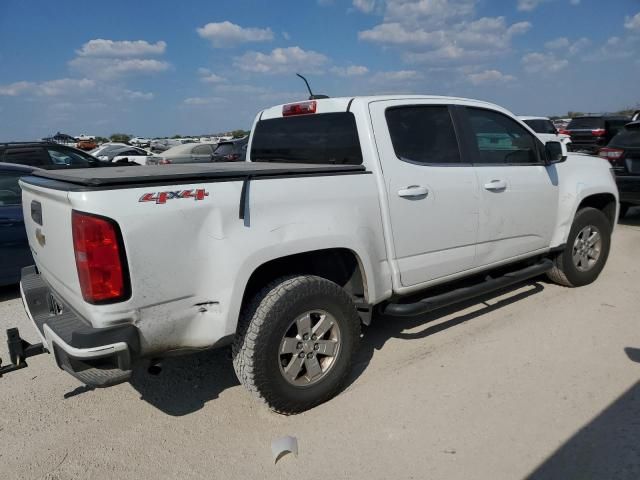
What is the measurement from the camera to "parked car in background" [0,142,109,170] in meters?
8.38

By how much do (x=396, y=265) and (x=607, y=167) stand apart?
3.26 m

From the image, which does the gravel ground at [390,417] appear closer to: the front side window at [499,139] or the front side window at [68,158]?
the front side window at [499,139]

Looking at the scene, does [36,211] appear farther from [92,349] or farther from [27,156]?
[27,156]

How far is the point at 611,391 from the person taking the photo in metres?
3.12

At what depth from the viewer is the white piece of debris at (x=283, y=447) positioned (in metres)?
2.62

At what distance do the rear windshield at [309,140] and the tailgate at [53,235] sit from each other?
1.85 metres

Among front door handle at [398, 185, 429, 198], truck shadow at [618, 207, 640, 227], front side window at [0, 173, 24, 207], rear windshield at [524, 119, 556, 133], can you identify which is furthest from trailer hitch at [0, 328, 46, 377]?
rear windshield at [524, 119, 556, 133]

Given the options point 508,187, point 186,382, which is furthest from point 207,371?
point 508,187

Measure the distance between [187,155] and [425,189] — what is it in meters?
16.3

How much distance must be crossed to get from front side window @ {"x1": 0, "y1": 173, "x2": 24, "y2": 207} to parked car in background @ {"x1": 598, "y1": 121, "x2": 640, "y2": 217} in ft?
28.3

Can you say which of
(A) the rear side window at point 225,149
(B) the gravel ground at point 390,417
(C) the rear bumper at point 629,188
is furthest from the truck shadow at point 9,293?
(A) the rear side window at point 225,149

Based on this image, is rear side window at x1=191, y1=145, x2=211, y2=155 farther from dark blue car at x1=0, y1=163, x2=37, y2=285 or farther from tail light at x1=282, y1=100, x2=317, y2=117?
tail light at x1=282, y1=100, x2=317, y2=117

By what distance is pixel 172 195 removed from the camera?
2.38 m

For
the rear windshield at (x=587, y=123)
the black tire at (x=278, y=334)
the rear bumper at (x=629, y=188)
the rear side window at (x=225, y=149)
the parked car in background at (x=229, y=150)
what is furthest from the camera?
the rear side window at (x=225, y=149)
